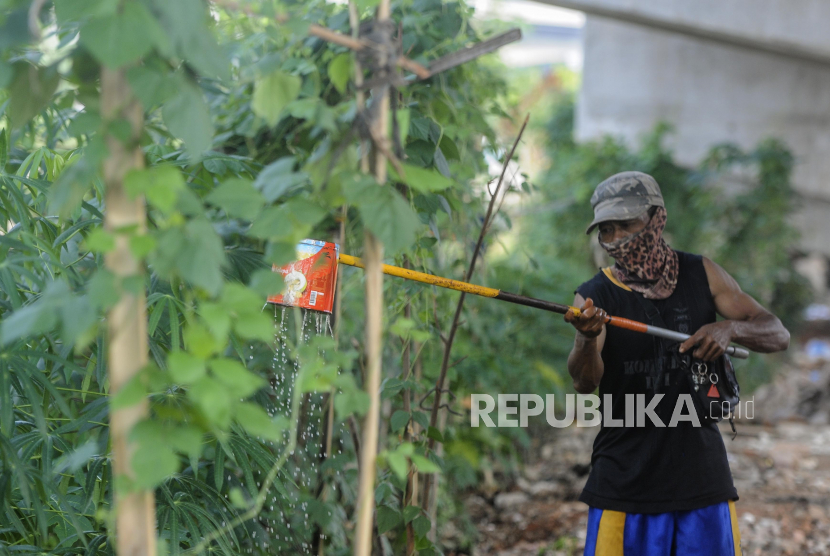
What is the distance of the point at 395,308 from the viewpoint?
2.02 m

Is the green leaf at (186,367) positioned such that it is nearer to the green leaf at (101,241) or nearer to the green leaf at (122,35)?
the green leaf at (101,241)

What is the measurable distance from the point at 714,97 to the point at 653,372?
657 cm

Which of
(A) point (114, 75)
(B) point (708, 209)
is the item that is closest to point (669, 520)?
(A) point (114, 75)

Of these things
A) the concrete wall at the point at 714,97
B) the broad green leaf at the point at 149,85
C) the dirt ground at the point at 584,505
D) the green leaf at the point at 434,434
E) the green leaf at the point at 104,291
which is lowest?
the dirt ground at the point at 584,505

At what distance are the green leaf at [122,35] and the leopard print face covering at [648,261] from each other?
1.45m

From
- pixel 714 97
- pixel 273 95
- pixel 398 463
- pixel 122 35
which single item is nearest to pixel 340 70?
pixel 273 95

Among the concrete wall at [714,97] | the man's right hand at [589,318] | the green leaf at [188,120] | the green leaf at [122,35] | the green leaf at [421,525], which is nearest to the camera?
the green leaf at [122,35]

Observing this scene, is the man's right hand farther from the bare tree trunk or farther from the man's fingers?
the bare tree trunk

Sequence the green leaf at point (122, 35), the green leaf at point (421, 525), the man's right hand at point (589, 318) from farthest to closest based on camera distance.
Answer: the green leaf at point (421, 525) → the man's right hand at point (589, 318) → the green leaf at point (122, 35)

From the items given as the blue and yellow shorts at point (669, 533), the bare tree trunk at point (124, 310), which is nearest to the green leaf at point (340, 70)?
the bare tree trunk at point (124, 310)

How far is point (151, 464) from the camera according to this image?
0.81 meters

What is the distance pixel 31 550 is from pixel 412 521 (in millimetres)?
897

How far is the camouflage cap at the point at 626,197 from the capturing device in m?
1.92

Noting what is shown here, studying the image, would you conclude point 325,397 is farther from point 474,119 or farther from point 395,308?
point 474,119
